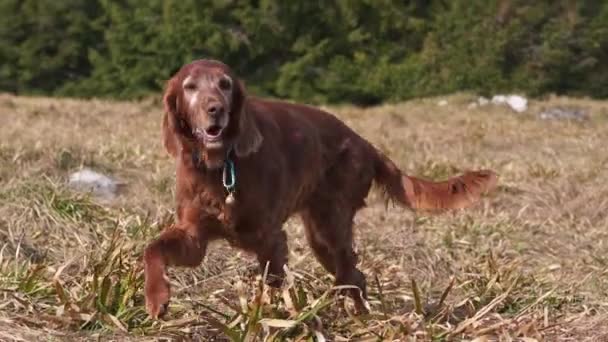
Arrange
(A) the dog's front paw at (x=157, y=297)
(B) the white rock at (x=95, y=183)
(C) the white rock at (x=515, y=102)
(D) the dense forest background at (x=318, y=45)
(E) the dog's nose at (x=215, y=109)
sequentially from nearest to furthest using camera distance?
(A) the dog's front paw at (x=157, y=297), (E) the dog's nose at (x=215, y=109), (B) the white rock at (x=95, y=183), (C) the white rock at (x=515, y=102), (D) the dense forest background at (x=318, y=45)

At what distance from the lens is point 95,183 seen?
28.6 feet

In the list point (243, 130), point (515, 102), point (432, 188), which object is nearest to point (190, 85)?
point (243, 130)

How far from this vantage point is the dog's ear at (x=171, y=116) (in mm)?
4750

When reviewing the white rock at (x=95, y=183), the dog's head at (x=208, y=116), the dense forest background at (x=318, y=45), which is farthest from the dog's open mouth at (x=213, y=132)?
the dense forest background at (x=318, y=45)

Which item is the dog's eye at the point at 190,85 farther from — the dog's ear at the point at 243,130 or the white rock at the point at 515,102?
the white rock at the point at 515,102

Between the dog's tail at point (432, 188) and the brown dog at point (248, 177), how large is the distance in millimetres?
298

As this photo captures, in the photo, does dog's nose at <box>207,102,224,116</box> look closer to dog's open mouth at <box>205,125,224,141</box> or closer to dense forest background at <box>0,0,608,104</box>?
dog's open mouth at <box>205,125,224,141</box>

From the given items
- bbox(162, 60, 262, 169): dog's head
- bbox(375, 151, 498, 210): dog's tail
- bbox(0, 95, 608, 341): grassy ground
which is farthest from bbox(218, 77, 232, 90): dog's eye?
bbox(375, 151, 498, 210): dog's tail

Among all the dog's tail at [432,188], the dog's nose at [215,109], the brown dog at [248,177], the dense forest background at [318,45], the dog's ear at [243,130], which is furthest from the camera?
the dense forest background at [318,45]

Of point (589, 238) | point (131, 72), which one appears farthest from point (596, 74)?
point (589, 238)

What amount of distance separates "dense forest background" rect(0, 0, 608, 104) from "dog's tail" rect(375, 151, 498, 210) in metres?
26.5

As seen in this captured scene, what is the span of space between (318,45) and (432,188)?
92.8 ft

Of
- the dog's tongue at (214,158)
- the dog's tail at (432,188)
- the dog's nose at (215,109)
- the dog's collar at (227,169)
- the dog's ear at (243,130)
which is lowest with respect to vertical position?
the dog's tail at (432,188)

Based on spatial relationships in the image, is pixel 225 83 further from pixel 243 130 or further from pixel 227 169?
pixel 227 169
